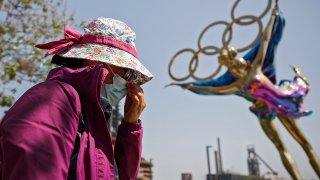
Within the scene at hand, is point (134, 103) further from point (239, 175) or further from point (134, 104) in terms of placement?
point (239, 175)

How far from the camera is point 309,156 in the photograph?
7.69m

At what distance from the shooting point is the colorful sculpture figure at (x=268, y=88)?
7.42m

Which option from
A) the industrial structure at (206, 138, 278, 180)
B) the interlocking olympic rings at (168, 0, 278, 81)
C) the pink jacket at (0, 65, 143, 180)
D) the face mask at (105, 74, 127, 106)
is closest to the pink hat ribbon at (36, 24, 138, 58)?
the face mask at (105, 74, 127, 106)

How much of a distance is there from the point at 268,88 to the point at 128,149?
637cm

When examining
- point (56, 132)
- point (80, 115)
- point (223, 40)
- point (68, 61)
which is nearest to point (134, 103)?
point (68, 61)

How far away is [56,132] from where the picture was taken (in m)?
1.02

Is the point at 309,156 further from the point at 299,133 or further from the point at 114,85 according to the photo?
the point at 114,85

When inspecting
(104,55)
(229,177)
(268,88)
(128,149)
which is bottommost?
(229,177)

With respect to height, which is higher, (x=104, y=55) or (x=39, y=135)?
(x=104, y=55)

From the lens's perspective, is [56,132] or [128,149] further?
[128,149]

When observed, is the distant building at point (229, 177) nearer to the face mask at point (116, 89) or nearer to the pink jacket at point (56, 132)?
the face mask at point (116, 89)

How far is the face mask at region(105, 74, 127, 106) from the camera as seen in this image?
154 cm

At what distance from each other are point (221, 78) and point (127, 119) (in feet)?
21.6

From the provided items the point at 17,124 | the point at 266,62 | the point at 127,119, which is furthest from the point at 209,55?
the point at 17,124
